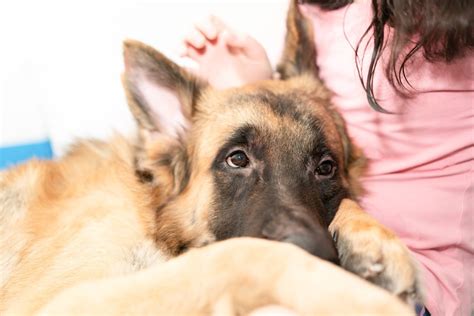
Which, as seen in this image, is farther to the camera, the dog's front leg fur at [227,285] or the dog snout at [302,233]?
the dog snout at [302,233]

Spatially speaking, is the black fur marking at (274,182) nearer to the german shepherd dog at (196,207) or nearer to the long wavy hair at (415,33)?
the german shepherd dog at (196,207)

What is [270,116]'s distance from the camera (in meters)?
1.38

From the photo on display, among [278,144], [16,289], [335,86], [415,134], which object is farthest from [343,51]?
[16,289]

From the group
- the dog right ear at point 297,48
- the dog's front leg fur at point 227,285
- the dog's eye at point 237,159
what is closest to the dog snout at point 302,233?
the dog's front leg fur at point 227,285

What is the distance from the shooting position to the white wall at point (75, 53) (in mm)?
1991

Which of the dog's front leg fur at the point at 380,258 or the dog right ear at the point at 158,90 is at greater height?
the dog right ear at the point at 158,90

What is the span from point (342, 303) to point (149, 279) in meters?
0.34

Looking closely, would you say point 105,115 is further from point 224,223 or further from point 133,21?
point 224,223

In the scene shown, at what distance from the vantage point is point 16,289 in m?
1.34

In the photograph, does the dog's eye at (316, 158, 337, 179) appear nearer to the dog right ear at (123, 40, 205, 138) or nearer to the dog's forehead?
the dog's forehead

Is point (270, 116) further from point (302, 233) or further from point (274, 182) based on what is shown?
point (302, 233)

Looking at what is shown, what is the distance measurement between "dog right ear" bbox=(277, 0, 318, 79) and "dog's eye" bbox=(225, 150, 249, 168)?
46 centimetres

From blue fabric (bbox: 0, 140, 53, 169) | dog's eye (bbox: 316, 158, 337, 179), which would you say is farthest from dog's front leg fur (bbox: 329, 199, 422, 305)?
blue fabric (bbox: 0, 140, 53, 169)

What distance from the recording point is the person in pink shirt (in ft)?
4.56
